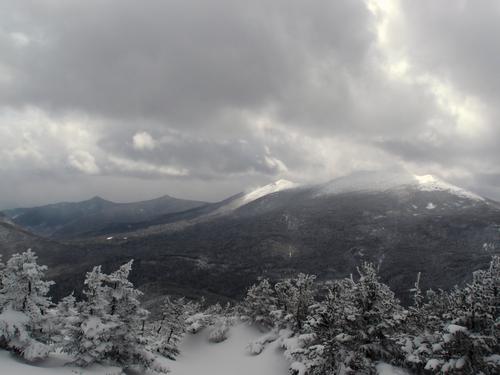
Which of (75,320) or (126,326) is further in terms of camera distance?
(126,326)

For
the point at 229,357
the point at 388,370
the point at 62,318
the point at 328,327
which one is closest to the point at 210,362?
the point at 229,357

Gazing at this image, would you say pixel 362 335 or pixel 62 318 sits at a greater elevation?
pixel 62 318

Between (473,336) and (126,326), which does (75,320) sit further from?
(473,336)

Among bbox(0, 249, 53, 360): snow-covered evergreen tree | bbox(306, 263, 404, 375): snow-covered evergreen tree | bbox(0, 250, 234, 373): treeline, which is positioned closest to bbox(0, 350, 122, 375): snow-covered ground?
bbox(0, 250, 234, 373): treeline

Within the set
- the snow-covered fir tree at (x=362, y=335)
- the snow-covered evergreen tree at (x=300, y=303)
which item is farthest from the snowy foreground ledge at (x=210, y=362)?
the snow-covered evergreen tree at (x=300, y=303)

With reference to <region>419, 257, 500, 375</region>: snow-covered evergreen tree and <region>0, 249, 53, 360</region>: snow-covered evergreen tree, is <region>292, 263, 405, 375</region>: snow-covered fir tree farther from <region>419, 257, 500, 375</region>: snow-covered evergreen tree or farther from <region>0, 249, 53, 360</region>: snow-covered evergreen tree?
<region>0, 249, 53, 360</region>: snow-covered evergreen tree

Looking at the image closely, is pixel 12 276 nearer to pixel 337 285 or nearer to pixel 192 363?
pixel 337 285

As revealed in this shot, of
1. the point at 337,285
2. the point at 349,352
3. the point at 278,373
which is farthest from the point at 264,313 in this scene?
the point at 349,352

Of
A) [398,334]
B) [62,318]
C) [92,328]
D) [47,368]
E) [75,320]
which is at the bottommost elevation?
[47,368]
